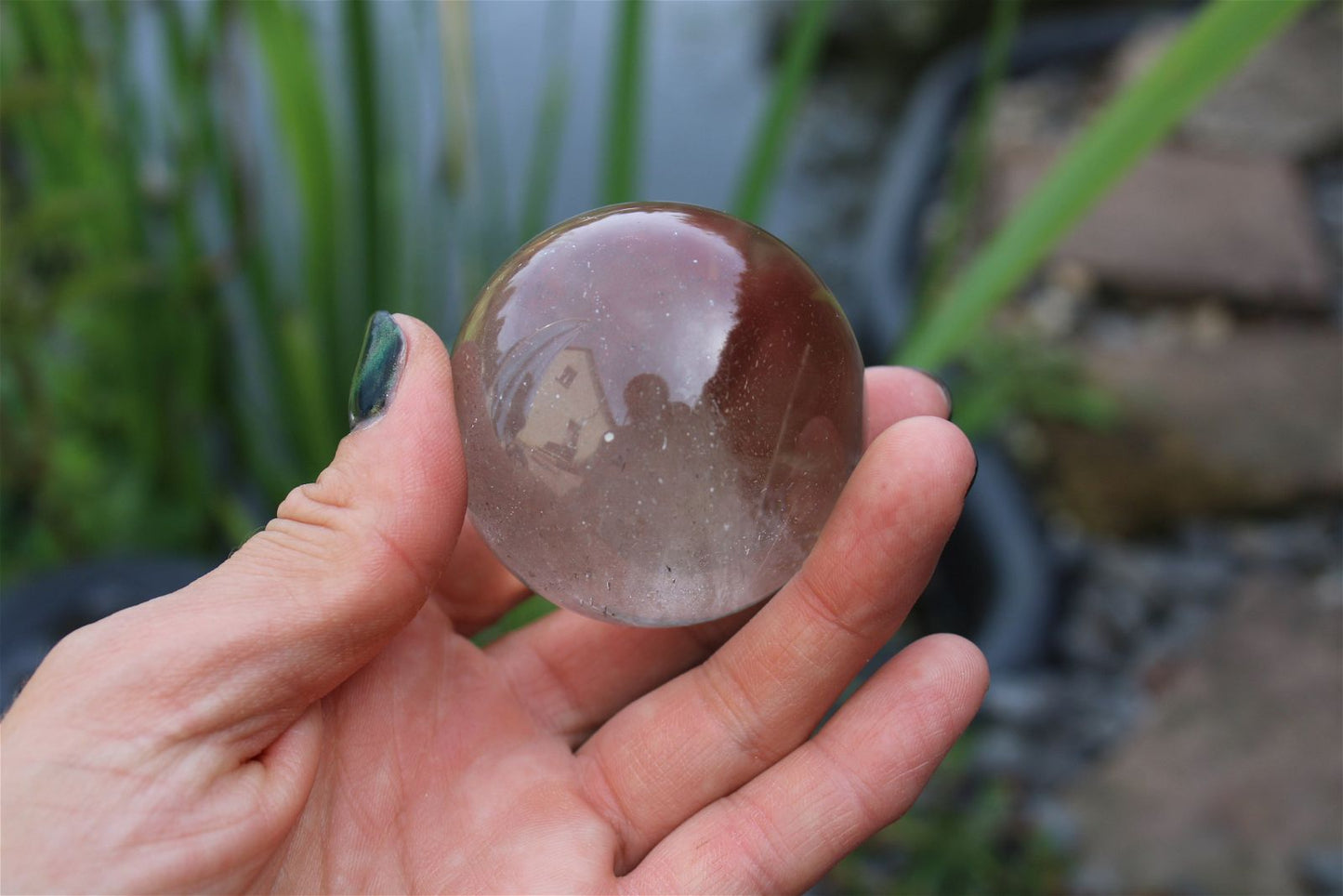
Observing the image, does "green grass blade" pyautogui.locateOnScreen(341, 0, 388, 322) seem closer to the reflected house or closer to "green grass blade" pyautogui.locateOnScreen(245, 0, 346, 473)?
"green grass blade" pyautogui.locateOnScreen(245, 0, 346, 473)

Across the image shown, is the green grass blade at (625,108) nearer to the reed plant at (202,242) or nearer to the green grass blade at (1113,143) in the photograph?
the reed plant at (202,242)

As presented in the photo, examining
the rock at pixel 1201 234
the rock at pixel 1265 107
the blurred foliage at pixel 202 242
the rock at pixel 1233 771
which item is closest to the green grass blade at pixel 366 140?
the blurred foliage at pixel 202 242

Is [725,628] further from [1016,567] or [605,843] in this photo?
[1016,567]

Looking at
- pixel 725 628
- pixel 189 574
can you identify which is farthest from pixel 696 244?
pixel 189 574

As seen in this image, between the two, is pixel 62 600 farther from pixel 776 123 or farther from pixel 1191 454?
pixel 1191 454

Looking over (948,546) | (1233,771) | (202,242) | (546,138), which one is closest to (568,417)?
(546,138)

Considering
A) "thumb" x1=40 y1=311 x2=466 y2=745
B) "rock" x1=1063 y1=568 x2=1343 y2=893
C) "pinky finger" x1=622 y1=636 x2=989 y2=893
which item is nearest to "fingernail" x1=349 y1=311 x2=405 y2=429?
"thumb" x1=40 y1=311 x2=466 y2=745
